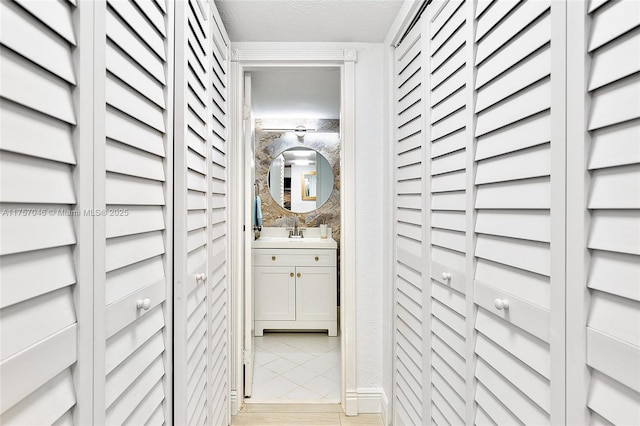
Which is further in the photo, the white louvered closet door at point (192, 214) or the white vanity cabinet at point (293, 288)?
the white vanity cabinet at point (293, 288)

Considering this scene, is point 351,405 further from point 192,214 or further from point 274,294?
point 192,214

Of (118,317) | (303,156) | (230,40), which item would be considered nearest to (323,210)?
(303,156)

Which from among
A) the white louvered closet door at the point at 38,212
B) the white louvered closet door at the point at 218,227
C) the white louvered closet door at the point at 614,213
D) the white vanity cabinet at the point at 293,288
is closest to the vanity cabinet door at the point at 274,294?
the white vanity cabinet at the point at 293,288

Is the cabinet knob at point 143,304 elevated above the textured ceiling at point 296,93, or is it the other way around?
the textured ceiling at point 296,93

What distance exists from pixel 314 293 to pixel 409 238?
2.03 meters

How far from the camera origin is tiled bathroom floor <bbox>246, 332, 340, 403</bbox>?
2.65 meters

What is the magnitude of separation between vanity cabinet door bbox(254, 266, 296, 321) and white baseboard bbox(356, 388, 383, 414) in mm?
1454

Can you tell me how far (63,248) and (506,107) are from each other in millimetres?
1055

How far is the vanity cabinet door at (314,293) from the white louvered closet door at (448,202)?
224cm

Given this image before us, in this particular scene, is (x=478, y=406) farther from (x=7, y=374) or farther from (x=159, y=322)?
(x=7, y=374)

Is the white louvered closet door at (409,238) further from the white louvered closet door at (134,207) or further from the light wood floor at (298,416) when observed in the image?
the white louvered closet door at (134,207)

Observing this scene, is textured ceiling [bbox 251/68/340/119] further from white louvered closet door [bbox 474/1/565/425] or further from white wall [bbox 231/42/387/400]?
white louvered closet door [bbox 474/1/565/425]

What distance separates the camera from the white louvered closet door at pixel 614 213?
629 millimetres

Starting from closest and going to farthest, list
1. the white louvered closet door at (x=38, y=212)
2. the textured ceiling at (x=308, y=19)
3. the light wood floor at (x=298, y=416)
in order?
the white louvered closet door at (x=38, y=212)
the textured ceiling at (x=308, y=19)
the light wood floor at (x=298, y=416)
